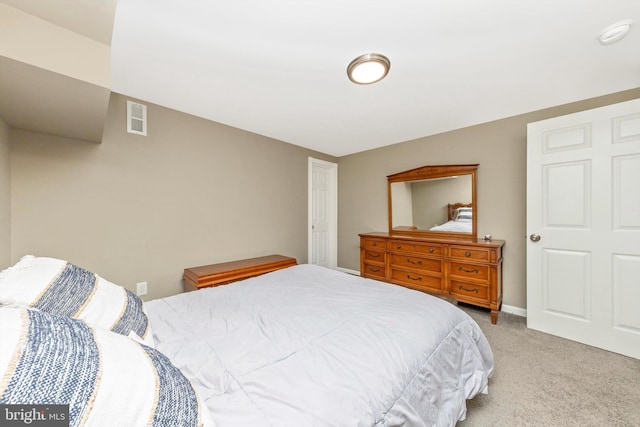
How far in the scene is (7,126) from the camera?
1.77 metres

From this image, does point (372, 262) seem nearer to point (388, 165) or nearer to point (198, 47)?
point (388, 165)

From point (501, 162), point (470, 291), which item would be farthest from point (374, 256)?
point (501, 162)

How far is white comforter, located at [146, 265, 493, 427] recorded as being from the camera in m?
0.79

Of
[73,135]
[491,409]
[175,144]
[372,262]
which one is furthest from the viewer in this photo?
[372,262]

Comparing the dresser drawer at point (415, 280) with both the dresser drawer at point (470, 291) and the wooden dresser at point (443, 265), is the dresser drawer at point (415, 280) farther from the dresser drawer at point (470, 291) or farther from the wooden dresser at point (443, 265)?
the dresser drawer at point (470, 291)

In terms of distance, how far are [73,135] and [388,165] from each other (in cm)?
357

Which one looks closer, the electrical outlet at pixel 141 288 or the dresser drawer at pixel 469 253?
the electrical outlet at pixel 141 288

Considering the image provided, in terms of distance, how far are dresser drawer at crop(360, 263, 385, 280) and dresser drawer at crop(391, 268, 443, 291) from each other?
0.16 m

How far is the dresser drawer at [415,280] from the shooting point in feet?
9.37

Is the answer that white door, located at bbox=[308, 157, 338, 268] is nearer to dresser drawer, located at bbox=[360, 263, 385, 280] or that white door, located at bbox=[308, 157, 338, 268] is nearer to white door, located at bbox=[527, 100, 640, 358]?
dresser drawer, located at bbox=[360, 263, 385, 280]

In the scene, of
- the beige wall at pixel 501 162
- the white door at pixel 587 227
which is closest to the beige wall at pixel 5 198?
the beige wall at pixel 501 162

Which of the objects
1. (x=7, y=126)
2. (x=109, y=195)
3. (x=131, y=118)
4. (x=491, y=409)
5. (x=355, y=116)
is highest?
(x=355, y=116)

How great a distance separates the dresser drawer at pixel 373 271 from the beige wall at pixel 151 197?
1.26m

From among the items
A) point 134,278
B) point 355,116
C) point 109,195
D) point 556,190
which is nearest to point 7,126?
point 109,195
